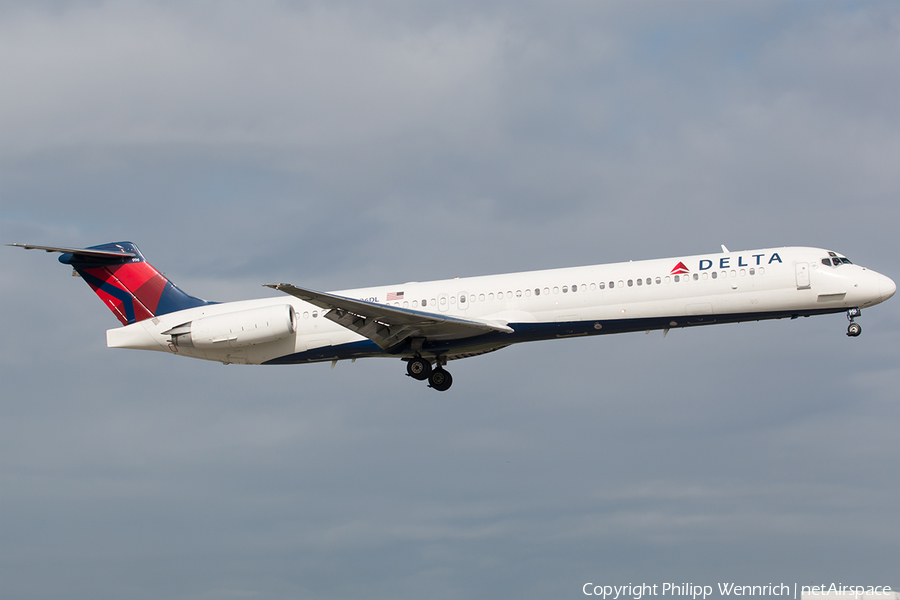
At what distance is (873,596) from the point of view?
24609mm

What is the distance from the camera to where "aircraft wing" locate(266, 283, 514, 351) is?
26.4m

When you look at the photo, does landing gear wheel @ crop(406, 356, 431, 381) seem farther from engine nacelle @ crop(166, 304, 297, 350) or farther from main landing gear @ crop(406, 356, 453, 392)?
engine nacelle @ crop(166, 304, 297, 350)

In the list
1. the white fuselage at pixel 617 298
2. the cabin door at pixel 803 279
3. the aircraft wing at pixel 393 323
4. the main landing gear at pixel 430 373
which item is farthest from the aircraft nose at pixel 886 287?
the main landing gear at pixel 430 373

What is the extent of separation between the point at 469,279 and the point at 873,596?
14.6 meters

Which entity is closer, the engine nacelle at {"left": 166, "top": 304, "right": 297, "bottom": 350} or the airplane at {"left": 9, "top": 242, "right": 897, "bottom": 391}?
the airplane at {"left": 9, "top": 242, "right": 897, "bottom": 391}

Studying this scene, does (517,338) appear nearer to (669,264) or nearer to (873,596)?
(669,264)

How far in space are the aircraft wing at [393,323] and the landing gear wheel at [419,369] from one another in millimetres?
1110

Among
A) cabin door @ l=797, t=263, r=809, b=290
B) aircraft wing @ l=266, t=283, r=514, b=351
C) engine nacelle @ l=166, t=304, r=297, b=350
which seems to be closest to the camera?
aircraft wing @ l=266, t=283, r=514, b=351

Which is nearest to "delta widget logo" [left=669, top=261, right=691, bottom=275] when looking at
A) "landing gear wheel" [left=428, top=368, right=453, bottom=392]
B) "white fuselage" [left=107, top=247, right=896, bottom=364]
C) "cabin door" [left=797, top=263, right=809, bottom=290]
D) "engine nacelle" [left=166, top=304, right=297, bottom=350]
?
"white fuselage" [left=107, top=247, right=896, bottom=364]

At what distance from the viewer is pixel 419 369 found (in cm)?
2969

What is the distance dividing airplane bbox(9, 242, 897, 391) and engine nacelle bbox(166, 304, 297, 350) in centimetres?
4

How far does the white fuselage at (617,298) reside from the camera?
2663 cm

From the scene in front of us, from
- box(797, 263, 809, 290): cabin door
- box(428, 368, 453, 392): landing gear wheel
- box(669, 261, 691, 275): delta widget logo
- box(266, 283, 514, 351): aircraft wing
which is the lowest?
box(428, 368, 453, 392): landing gear wheel

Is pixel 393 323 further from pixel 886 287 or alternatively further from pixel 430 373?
pixel 886 287
